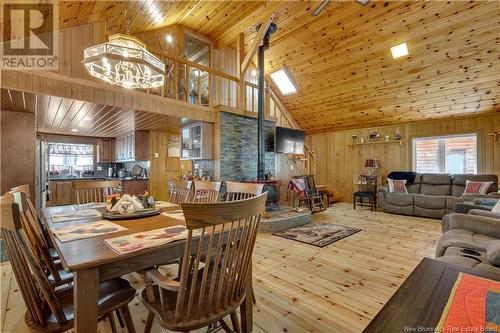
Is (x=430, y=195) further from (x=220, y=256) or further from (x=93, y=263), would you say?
(x=93, y=263)

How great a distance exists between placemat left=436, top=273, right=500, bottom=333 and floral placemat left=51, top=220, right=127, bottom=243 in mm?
1663

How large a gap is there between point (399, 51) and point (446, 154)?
311 centimetres

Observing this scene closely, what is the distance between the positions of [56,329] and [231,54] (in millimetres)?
6458

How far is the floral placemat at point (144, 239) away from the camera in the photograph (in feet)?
3.88

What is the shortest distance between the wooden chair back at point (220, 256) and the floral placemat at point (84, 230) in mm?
635

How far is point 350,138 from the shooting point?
7418mm

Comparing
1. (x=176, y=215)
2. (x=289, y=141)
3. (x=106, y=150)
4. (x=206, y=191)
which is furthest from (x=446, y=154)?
(x=106, y=150)

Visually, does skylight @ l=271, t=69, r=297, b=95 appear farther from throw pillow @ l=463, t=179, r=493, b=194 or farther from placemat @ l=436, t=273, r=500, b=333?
placemat @ l=436, t=273, r=500, b=333

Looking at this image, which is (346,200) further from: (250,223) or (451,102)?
(250,223)

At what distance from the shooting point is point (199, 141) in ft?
16.5

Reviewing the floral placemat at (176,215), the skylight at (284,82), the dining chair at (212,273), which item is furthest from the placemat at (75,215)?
the skylight at (284,82)

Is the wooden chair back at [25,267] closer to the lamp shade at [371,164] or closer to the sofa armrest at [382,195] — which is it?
the sofa armrest at [382,195]

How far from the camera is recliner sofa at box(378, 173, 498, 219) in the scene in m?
5.05

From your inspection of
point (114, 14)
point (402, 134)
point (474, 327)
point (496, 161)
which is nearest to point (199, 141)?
point (114, 14)
